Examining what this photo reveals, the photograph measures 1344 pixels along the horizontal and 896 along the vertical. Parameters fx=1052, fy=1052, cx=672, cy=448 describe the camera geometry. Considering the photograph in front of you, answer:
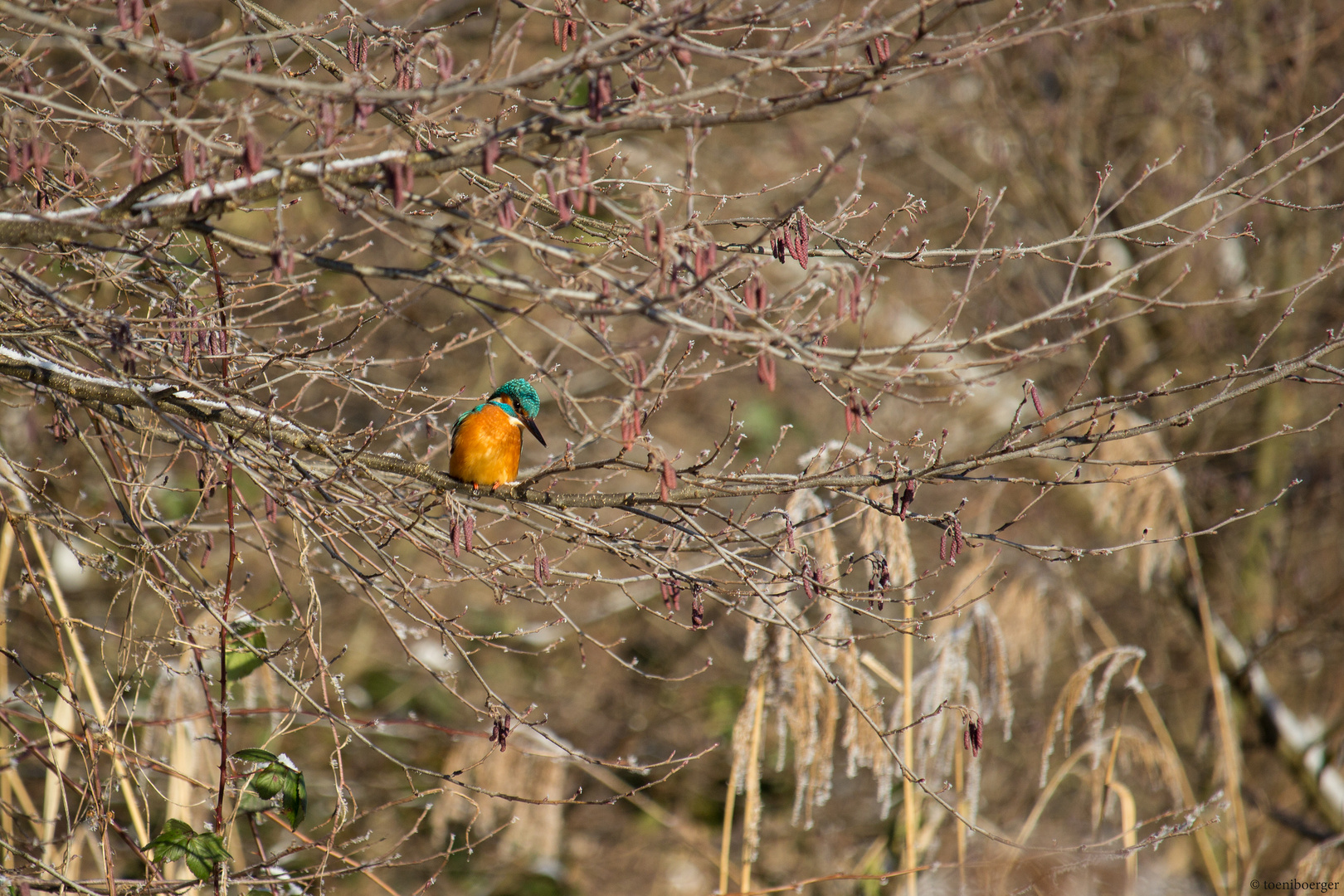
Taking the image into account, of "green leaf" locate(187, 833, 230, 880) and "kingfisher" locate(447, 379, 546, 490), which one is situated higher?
"kingfisher" locate(447, 379, 546, 490)

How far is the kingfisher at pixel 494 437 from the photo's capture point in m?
3.62

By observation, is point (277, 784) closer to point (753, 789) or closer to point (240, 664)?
point (240, 664)

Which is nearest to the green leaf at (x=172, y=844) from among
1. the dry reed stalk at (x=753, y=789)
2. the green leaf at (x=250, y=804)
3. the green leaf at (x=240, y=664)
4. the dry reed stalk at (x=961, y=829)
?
the green leaf at (x=250, y=804)

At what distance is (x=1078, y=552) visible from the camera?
2268 mm

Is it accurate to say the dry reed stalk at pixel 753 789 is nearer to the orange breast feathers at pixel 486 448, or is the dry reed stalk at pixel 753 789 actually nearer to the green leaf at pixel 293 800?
the orange breast feathers at pixel 486 448

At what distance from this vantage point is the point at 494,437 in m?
3.64

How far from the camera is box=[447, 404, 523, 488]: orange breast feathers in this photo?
362cm

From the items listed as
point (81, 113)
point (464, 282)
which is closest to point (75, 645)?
point (81, 113)

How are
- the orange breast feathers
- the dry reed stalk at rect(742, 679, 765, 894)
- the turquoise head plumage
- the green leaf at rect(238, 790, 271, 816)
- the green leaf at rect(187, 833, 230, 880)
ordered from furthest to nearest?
the turquoise head plumage < the orange breast feathers < the dry reed stalk at rect(742, 679, 765, 894) < the green leaf at rect(238, 790, 271, 816) < the green leaf at rect(187, 833, 230, 880)

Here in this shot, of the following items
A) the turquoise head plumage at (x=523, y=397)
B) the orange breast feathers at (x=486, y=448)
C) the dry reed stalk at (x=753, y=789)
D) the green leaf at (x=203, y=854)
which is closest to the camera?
the green leaf at (x=203, y=854)

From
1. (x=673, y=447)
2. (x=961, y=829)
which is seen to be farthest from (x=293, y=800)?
(x=673, y=447)

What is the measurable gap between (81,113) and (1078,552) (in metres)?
2.24

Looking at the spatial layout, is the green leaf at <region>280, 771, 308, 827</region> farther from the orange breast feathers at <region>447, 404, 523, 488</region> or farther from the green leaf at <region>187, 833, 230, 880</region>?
the orange breast feathers at <region>447, 404, 523, 488</region>

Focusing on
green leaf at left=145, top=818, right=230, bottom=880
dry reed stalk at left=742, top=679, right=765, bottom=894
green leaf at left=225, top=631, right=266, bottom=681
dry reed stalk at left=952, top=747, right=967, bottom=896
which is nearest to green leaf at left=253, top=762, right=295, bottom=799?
green leaf at left=145, top=818, right=230, bottom=880
